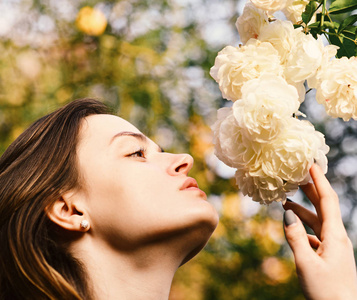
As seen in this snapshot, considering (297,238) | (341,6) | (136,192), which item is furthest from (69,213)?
(341,6)

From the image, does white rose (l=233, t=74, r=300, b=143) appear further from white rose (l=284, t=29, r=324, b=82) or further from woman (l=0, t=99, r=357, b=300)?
woman (l=0, t=99, r=357, b=300)

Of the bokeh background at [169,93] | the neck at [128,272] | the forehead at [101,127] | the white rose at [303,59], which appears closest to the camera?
the white rose at [303,59]

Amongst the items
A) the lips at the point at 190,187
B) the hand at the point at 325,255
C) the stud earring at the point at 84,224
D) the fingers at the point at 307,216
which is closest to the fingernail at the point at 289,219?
the hand at the point at 325,255

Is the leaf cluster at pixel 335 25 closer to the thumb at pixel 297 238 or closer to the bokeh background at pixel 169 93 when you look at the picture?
the thumb at pixel 297 238

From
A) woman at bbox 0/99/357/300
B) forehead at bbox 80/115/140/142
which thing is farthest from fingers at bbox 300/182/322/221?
forehead at bbox 80/115/140/142

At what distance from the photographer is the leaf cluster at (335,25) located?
170cm

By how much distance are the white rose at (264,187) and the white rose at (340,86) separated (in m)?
0.27

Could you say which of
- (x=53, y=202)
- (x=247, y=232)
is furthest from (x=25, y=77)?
(x=53, y=202)

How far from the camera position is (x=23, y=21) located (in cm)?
609

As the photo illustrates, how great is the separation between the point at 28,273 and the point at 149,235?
1.43ft

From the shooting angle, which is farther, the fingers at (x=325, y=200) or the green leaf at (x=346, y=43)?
the green leaf at (x=346, y=43)

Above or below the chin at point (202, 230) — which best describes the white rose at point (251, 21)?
above

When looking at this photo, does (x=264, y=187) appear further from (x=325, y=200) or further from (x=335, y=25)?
(x=335, y=25)

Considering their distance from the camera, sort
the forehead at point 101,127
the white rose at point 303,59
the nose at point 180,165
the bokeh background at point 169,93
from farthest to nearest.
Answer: the bokeh background at point 169,93 → the forehead at point 101,127 → the nose at point 180,165 → the white rose at point 303,59
